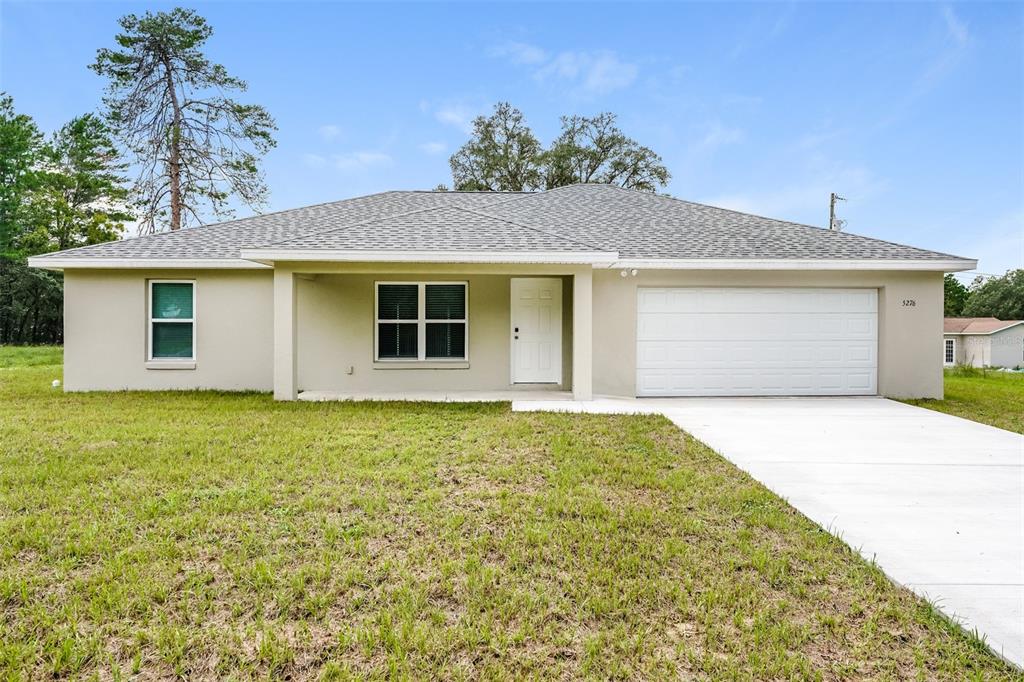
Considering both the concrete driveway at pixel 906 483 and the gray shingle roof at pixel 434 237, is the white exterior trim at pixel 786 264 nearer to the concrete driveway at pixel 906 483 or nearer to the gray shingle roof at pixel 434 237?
the gray shingle roof at pixel 434 237

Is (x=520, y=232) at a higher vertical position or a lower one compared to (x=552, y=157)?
lower

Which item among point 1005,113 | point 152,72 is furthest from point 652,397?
point 152,72

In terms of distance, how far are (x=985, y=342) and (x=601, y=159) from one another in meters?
37.5

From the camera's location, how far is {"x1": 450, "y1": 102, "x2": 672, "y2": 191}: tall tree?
92.8 ft

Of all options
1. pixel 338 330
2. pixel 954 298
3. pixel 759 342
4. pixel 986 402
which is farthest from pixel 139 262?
pixel 954 298

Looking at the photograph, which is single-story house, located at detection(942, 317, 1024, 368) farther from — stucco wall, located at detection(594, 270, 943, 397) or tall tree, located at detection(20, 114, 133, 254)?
tall tree, located at detection(20, 114, 133, 254)

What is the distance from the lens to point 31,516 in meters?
4.04

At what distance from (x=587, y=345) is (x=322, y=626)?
7366 mm

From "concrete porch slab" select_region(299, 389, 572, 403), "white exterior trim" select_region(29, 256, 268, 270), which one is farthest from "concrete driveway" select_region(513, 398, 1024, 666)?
"white exterior trim" select_region(29, 256, 268, 270)

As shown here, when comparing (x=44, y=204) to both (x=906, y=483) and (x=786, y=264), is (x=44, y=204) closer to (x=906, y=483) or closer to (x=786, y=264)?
(x=786, y=264)

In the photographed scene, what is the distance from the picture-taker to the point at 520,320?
36.3 ft

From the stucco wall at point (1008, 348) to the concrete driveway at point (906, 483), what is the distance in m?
47.6

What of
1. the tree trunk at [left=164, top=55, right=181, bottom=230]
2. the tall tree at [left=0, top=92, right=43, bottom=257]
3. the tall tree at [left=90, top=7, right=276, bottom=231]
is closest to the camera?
the tall tree at [left=90, top=7, right=276, bottom=231]

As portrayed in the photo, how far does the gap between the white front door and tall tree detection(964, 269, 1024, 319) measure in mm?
64091
